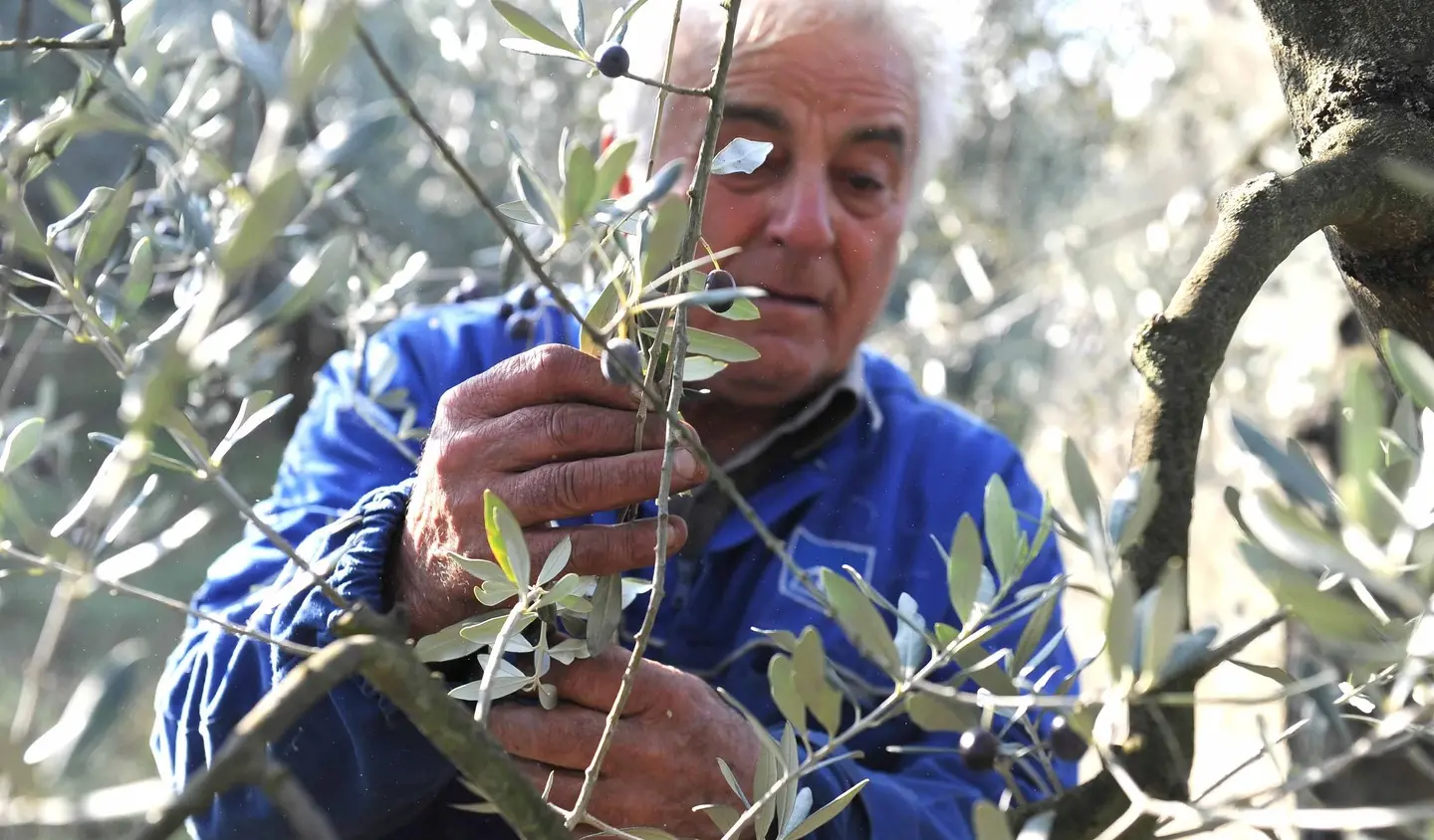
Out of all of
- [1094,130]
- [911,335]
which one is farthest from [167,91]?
[1094,130]

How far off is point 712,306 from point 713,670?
0.96m

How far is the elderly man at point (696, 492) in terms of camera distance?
3.09 feet

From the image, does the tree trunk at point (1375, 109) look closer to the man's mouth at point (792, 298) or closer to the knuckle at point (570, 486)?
the knuckle at point (570, 486)

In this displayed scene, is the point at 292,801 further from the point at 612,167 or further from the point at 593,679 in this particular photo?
the point at 593,679

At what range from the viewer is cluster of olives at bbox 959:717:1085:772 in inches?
23.3

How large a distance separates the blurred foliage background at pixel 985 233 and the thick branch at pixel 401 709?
61 cm

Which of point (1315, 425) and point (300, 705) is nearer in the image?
point (300, 705)

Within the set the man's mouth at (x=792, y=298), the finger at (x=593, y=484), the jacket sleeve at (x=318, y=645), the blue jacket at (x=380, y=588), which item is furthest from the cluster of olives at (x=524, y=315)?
the finger at (x=593, y=484)

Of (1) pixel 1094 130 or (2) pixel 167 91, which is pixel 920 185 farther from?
(1) pixel 1094 130

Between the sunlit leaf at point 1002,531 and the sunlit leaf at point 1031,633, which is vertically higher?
the sunlit leaf at point 1002,531

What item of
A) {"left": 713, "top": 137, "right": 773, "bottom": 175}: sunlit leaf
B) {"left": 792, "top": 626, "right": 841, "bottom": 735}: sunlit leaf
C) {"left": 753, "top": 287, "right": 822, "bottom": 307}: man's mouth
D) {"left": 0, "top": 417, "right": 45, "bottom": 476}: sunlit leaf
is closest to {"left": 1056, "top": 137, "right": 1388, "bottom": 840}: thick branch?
{"left": 792, "top": 626, "right": 841, "bottom": 735}: sunlit leaf

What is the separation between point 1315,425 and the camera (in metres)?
2.39

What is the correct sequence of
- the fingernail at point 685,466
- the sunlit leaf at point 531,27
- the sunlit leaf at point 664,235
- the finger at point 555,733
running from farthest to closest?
the finger at point 555,733
the fingernail at point 685,466
the sunlit leaf at point 531,27
the sunlit leaf at point 664,235

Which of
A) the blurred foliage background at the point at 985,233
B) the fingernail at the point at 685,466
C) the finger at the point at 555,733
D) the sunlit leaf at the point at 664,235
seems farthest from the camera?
the blurred foliage background at the point at 985,233
